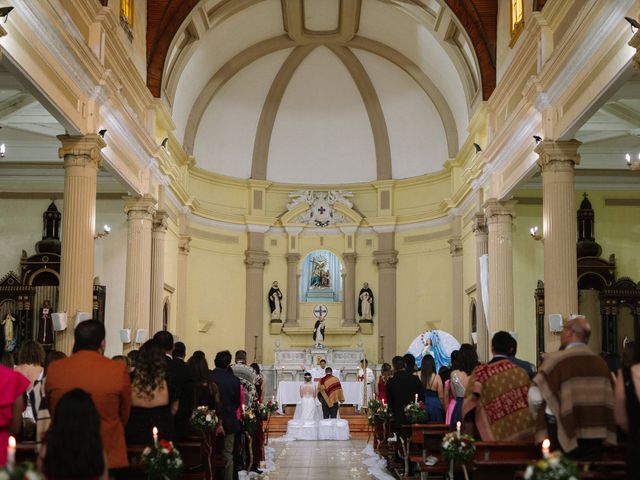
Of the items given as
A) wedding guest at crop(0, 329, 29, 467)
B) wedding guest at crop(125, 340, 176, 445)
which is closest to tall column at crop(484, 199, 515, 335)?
wedding guest at crop(125, 340, 176, 445)

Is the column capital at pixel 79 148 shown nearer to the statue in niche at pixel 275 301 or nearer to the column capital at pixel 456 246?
the column capital at pixel 456 246

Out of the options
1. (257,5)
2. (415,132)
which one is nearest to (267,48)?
(257,5)

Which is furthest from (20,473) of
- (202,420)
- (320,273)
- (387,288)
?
(320,273)

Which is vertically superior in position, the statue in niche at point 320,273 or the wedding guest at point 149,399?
the statue in niche at point 320,273

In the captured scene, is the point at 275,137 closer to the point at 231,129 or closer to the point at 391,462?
the point at 231,129

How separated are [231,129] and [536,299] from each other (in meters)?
12.6

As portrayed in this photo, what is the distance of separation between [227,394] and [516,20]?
39.1 feet

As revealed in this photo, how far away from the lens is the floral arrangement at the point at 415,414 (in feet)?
38.2

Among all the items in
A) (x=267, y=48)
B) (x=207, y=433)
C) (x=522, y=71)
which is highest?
(x=267, y=48)

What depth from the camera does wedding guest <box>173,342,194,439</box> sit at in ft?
26.6

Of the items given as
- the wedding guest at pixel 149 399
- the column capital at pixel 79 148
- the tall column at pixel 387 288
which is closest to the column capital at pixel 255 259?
→ the tall column at pixel 387 288

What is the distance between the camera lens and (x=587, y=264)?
19.9 m

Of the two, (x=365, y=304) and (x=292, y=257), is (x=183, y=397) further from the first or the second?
(x=292, y=257)

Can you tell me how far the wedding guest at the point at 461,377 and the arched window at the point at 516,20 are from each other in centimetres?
980
